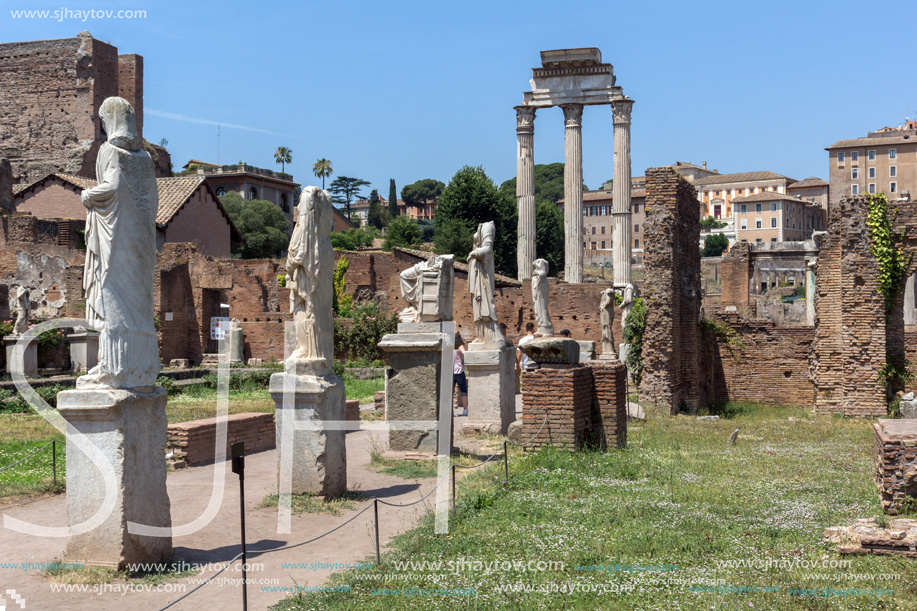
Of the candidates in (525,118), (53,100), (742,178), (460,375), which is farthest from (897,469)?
(742,178)

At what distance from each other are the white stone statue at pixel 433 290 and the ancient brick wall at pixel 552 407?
1783 millimetres

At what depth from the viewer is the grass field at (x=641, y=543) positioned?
199 inches

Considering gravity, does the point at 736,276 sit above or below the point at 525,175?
below

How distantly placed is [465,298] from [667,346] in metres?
14.3

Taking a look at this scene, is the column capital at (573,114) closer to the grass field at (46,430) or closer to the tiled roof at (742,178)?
the grass field at (46,430)

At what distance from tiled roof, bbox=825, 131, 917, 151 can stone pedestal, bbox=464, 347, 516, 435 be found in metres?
92.4

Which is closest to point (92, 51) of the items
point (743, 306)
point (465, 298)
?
point (465, 298)

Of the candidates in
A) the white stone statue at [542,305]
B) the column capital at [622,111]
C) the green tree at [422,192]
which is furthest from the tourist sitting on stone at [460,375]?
the green tree at [422,192]

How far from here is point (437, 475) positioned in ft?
30.2

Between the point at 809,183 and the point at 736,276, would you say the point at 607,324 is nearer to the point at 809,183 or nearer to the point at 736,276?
the point at 736,276

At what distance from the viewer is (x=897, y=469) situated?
22.9ft

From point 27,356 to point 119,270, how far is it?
1723 cm

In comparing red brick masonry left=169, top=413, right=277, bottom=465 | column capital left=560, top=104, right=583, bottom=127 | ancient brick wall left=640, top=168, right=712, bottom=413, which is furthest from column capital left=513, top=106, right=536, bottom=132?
red brick masonry left=169, top=413, right=277, bottom=465

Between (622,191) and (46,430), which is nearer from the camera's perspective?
(46,430)
